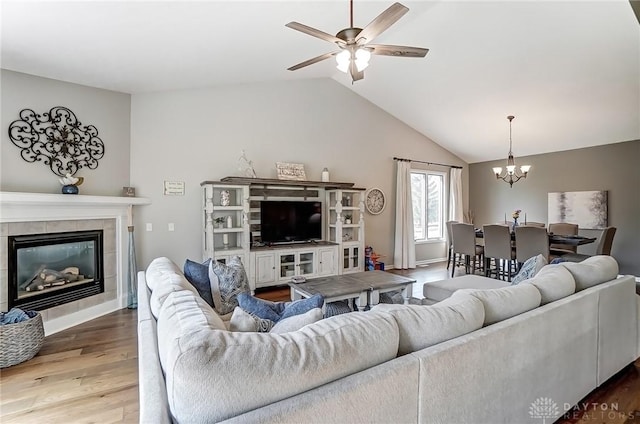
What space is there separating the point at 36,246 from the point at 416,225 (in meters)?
6.41

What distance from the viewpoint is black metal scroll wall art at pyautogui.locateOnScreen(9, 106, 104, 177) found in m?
3.37

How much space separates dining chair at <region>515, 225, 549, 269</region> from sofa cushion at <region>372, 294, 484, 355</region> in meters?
3.79

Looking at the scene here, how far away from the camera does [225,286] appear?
8.62ft

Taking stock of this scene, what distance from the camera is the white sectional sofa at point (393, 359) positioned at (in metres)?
0.89

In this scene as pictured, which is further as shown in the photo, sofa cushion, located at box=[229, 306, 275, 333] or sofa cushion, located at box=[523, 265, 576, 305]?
sofa cushion, located at box=[523, 265, 576, 305]

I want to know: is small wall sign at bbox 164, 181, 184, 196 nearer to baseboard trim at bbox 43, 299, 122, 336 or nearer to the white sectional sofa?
baseboard trim at bbox 43, 299, 122, 336

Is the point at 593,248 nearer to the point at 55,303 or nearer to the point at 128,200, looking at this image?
the point at 128,200

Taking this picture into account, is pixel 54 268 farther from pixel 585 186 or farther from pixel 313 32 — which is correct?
pixel 585 186

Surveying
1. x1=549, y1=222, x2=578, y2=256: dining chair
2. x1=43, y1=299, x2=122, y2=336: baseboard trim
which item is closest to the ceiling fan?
x1=43, y1=299, x2=122, y2=336: baseboard trim

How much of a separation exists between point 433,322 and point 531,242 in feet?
13.7

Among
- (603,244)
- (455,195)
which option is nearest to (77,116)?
(603,244)

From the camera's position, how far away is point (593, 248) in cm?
592

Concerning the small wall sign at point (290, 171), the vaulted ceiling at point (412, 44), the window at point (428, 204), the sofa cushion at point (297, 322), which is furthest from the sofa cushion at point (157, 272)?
the window at point (428, 204)

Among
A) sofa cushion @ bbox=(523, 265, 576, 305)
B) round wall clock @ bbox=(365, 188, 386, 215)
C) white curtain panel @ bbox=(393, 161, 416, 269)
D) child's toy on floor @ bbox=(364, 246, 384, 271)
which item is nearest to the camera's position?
sofa cushion @ bbox=(523, 265, 576, 305)
